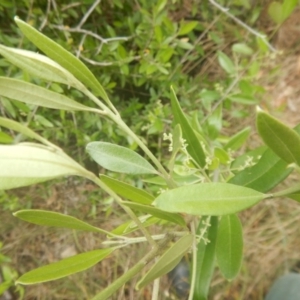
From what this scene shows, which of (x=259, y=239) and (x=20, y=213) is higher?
(x=20, y=213)

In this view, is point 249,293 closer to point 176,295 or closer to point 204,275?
point 176,295

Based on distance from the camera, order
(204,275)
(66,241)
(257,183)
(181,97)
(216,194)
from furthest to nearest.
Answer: (66,241)
(181,97)
(204,275)
(257,183)
(216,194)

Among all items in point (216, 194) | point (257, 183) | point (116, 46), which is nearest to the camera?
point (216, 194)

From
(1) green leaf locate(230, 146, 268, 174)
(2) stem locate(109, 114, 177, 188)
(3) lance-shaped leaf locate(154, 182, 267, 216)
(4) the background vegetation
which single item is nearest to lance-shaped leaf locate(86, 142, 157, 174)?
(2) stem locate(109, 114, 177, 188)

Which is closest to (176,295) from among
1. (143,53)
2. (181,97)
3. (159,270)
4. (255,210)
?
(255,210)

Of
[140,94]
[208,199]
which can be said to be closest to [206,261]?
[208,199]

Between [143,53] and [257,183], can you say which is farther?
[143,53]

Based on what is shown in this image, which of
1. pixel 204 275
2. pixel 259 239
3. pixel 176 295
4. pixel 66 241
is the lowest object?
pixel 66 241

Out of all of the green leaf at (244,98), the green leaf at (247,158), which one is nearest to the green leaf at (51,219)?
the green leaf at (247,158)
